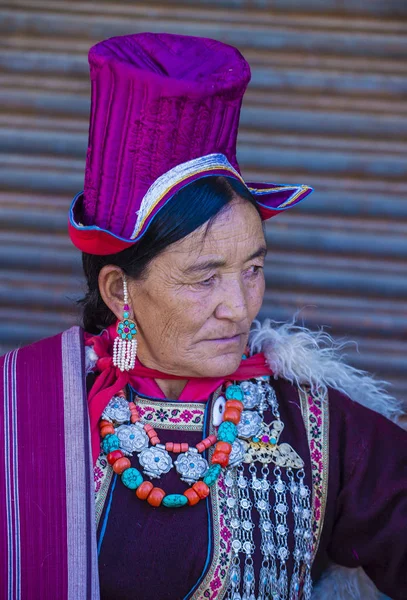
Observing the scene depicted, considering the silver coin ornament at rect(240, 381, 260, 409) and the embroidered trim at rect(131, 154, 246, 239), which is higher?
the embroidered trim at rect(131, 154, 246, 239)

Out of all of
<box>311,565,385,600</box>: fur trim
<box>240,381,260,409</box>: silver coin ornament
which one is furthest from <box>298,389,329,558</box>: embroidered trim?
<box>311,565,385,600</box>: fur trim

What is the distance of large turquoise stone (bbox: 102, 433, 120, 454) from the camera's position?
213 centimetres

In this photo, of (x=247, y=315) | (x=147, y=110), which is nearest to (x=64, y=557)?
(x=247, y=315)

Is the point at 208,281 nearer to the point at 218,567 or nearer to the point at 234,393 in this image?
the point at 234,393

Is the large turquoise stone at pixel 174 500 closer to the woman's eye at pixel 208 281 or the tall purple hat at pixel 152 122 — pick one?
the woman's eye at pixel 208 281

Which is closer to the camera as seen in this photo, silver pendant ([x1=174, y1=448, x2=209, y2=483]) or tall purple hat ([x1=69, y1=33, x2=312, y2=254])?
tall purple hat ([x1=69, y1=33, x2=312, y2=254])

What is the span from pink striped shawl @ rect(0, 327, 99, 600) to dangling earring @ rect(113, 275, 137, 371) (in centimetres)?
13

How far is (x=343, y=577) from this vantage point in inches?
96.0

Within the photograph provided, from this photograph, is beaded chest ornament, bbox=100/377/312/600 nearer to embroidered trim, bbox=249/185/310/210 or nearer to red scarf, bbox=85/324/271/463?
red scarf, bbox=85/324/271/463

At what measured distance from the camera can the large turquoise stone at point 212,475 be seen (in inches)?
82.3

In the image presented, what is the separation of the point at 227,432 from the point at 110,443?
33 cm

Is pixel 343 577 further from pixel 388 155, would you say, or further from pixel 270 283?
pixel 388 155

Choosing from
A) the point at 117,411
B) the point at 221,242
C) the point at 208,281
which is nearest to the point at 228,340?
the point at 208,281

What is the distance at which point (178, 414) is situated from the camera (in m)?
2.20
